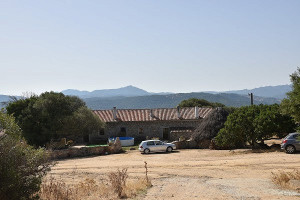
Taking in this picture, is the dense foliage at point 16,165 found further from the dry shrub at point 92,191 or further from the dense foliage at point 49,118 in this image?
the dense foliage at point 49,118

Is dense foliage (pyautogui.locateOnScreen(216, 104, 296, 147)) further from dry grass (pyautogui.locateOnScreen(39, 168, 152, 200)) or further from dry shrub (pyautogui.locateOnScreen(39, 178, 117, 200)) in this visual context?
dry shrub (pyautogui.locateOnScreen(39, 178, 117, 200))

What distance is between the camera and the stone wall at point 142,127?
147 ft

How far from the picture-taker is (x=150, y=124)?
1777 inches

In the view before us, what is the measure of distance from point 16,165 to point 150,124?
116 feet

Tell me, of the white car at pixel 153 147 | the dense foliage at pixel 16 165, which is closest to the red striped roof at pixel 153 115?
the white car at pixel 153 147

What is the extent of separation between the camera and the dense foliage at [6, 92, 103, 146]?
38000 mm

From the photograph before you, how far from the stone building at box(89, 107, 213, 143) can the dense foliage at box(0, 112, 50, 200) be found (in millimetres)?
33627

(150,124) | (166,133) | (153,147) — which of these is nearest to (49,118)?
(153,147)

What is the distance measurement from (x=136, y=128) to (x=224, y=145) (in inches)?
618

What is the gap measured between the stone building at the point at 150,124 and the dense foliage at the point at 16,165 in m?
33.6

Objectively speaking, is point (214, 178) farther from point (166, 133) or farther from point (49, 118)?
point (166, 133)

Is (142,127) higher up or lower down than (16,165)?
lower down

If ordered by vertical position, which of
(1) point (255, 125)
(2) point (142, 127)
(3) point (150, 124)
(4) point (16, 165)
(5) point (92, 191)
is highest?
(1) point (255, 125)

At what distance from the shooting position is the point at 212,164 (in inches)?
904
